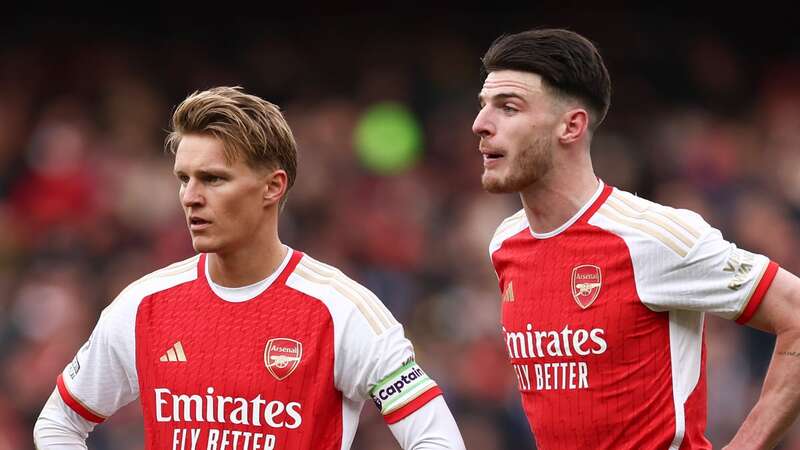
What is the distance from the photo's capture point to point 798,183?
1144 centimetres

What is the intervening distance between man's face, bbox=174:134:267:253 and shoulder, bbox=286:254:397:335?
0.24 meters

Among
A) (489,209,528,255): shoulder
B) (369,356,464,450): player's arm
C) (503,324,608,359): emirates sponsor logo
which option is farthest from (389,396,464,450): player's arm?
(489,209,528,255): shoulder

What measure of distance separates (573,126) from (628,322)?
2.49ft

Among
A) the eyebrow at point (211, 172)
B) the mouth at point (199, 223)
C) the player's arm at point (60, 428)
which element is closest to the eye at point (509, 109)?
the eyebrow at point (211, 172)

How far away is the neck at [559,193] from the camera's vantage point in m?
5.39

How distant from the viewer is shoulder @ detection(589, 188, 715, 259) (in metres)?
5.11

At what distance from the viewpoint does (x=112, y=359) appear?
5.38 meters

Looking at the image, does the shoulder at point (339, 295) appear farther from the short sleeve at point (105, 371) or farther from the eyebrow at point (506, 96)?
the eyebrow at point (506, 96)

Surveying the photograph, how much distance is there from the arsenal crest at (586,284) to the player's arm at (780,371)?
55 centimetres

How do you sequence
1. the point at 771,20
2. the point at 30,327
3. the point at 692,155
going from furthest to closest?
the point at 771,20
the point at 692,155
the point at 30,327

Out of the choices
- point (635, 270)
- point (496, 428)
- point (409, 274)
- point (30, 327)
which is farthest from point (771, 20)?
point (635, 270)

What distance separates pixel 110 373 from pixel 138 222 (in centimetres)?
714

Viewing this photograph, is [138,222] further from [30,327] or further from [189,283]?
[189,283]

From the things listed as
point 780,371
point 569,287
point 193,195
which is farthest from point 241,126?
point 780,371
